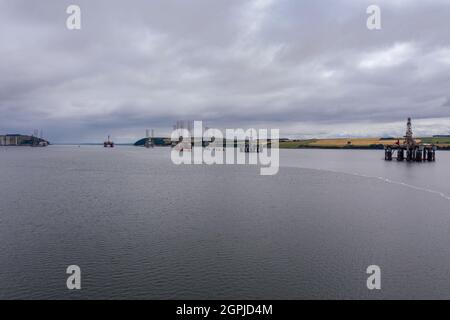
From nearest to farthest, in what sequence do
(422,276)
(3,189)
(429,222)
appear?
(422,276) → (429,222) → (3,189)

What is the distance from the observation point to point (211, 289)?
22.2 metres

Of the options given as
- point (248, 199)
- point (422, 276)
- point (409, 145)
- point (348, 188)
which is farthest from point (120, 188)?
point (409, 145)

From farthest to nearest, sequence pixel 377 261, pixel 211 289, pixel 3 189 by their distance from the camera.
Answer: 1. pixel 3 189
2. pixel 377 261
3. pixel 211 289

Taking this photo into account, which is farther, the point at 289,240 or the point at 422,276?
the point at 289,240

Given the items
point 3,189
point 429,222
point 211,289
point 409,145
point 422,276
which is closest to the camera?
point 211,289

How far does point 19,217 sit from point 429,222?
144ft

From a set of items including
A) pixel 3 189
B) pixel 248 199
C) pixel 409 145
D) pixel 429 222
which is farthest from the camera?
pixel 409 145

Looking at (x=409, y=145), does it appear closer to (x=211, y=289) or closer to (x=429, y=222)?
(x=429, y=222)
